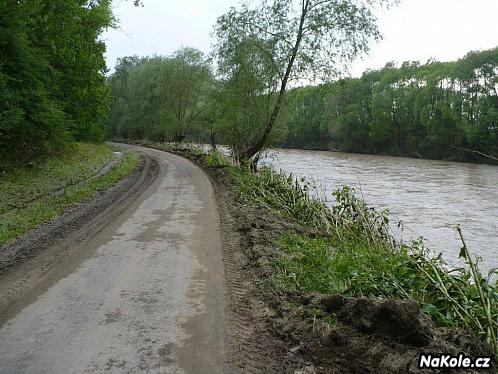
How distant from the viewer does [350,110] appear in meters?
84.4

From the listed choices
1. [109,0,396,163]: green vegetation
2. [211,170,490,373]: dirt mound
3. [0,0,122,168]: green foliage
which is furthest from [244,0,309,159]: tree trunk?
[211,170,490,373]: dirt mound

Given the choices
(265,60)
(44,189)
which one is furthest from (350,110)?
(44,189)

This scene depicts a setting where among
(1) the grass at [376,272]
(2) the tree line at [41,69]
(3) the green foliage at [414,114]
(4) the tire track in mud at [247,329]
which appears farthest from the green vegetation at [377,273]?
(3) the green foliage at [414,114]

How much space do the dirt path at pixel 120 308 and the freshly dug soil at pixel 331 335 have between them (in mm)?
379

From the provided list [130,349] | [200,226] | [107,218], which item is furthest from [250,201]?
[130,349]

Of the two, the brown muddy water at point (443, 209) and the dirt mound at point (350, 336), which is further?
the brown muddy water at point (443, 209)

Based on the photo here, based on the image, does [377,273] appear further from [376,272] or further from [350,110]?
[350,110]

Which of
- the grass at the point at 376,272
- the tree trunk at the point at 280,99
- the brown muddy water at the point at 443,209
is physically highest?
the tree trunk at the point at 280,99

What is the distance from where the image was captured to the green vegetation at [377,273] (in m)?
5.23

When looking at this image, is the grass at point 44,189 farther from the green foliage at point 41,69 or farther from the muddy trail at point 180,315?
the muddy trail at point 180,315

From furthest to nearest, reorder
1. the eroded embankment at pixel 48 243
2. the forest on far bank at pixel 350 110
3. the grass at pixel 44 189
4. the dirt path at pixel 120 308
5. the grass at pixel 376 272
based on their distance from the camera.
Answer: the forest on far bank at pixel 350 110 < the grass at pixel 44 189 < the eroded embankment at pixel 48 243 < the grass at pixel 376 272 < the dirt path at pixel 120 308

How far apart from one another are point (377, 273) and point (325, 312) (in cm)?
151

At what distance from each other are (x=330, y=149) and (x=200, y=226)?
257 ft

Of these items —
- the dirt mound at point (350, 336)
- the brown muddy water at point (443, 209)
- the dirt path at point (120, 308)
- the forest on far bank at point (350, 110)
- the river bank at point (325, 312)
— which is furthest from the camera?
the forest on far bank at point (350, 110)
